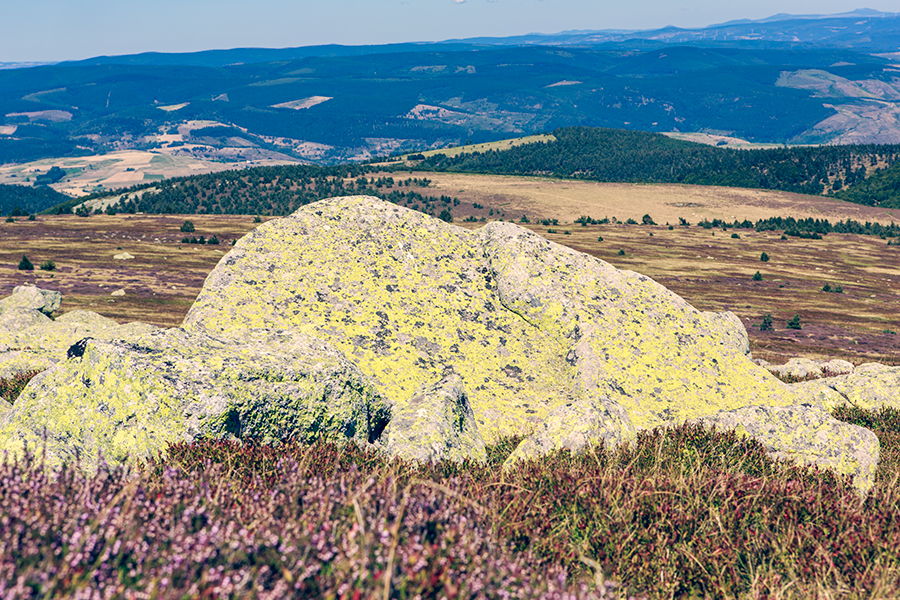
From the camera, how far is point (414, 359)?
12.2 m

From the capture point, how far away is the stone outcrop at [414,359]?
7727 millimetres

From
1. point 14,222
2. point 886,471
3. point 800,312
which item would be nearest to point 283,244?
point 886,471

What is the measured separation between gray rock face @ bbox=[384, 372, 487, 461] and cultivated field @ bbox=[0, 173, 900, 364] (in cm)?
2884

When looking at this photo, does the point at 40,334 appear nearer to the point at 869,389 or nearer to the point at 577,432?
the point at 577,432

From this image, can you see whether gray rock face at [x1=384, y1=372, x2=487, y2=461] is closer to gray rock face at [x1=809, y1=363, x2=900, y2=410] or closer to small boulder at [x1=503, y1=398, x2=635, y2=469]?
small boulder at [x1=503, y1=398, x2=635, y2=469]

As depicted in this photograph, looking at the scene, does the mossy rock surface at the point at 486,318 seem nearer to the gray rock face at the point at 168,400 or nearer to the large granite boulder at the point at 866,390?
Answer: the large granite boulder at the point at 866,390

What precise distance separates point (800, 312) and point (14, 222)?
11398 cm

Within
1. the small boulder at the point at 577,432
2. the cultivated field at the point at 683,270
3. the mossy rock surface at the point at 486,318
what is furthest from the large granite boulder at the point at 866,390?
the cultivated field at the point at 683,270

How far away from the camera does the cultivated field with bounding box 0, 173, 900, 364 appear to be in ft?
146

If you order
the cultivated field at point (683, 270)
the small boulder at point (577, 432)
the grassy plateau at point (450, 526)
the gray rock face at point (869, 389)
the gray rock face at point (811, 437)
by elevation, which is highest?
the grassy plateau at point (450, 526)

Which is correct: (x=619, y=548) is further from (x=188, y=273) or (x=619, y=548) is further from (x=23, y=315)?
(x=188, y=273)

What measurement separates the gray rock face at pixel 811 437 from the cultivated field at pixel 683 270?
1169 inches

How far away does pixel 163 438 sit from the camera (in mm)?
7254

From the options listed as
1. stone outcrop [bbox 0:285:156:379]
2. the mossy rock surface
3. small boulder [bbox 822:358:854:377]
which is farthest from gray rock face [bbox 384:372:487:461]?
small boulder [bbox 822:358:854:377]
